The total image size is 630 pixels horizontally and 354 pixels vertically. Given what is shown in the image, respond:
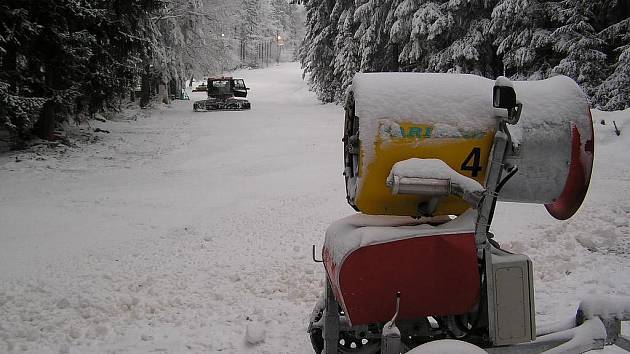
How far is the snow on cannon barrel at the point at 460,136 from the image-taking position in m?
2.54

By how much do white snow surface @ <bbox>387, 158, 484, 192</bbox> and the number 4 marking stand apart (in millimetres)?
116

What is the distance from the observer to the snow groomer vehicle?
2525 millimetres

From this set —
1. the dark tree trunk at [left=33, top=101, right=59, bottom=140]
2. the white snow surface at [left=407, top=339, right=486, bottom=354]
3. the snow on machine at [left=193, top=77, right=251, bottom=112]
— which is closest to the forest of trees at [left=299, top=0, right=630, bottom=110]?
the snow on machine at [left=193, top=77, right=251, bottom=112]

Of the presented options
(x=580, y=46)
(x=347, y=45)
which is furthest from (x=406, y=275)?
(x=347, y=45)

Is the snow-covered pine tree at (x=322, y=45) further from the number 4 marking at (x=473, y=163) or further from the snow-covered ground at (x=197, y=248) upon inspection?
the number 4 marking at (x=473, y=163)

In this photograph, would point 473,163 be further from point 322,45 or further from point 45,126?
point 322,45

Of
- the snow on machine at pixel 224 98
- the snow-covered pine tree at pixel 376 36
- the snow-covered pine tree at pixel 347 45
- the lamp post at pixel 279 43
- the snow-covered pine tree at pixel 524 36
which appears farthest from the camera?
the lamp post at pixel 279 43

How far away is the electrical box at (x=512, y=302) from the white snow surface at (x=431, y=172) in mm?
506

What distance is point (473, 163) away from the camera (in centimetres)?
264

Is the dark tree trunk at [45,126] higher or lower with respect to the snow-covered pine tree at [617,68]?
lower

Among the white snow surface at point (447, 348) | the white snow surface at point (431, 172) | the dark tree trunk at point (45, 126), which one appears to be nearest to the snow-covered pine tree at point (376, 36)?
the dark tree trunk at point (45, 126)

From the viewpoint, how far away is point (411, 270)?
8.43ft

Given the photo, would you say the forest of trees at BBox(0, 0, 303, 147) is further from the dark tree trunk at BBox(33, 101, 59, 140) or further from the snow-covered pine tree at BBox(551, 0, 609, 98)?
the snow-covered pine tree at BBox(551, 0, 609, 98)

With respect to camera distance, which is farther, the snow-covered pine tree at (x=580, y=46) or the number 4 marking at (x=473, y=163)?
the snow-covered pine tree at (x=580, y=46)
